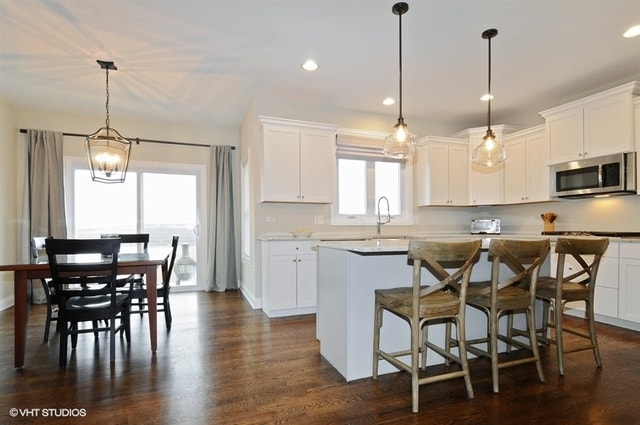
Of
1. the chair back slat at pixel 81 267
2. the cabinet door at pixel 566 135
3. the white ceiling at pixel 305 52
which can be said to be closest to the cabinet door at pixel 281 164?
the white ceiling at pixel 305 52

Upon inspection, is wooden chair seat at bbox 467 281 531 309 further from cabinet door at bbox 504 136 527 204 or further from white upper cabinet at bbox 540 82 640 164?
cabinet door at bbox 504 136 527 204

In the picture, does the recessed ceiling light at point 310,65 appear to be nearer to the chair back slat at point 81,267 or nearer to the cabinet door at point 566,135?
the chair back slat at point 81,267

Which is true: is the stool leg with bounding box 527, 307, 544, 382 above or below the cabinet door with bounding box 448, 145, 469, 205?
below

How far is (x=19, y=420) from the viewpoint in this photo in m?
1.79

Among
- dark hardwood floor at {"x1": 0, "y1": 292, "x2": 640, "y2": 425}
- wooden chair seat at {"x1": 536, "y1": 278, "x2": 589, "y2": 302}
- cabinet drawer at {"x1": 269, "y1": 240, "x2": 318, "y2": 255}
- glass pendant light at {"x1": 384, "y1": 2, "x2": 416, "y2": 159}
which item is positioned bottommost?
dark hardwood floor at {"x1": 0, "y1": 292, "x2": 640, "y2": 425}

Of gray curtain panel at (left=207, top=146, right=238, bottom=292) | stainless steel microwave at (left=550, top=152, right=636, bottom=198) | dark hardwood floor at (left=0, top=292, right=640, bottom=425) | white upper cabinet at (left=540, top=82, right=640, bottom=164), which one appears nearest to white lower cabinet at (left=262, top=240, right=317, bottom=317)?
dark hardwood floor at (left=0, top=292, right=640, bottom=425)

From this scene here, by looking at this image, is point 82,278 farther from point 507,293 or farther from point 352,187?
point 352,187

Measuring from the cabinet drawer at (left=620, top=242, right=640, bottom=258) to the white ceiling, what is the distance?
6.41ft

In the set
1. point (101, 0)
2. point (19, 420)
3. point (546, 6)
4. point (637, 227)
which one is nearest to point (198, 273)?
point (19, 420)

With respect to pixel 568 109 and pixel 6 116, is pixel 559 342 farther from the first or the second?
pixel 6 116

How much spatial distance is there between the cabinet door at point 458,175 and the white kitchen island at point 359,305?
9.15 feet

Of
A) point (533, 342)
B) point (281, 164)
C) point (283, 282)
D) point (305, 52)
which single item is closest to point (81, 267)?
point (283, 282)

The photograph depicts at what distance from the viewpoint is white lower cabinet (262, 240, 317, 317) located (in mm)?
3826

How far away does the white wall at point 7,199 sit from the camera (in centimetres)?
416
